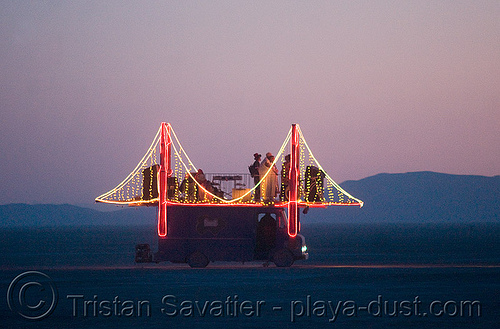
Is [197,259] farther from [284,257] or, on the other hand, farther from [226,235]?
[284,257]

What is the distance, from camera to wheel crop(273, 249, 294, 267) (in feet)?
114

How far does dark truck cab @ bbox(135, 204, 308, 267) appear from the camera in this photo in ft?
113

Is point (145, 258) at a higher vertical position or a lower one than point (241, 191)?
lower

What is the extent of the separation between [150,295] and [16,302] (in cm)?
397

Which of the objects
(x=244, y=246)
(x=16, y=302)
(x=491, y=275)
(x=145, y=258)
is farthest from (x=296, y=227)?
(x=16, y=302)

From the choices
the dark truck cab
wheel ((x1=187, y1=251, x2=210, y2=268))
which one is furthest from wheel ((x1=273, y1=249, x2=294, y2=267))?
wheel ((x1=187, y1=251, x2=210, y2=268))

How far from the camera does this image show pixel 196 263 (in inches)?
1373

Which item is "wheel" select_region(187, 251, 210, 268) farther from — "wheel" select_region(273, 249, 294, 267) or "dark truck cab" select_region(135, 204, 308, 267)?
"wheel" select_region(273, 249, 294, 267)

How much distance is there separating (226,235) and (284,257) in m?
2.37

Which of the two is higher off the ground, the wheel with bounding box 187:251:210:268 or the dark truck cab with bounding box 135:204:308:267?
the dark truck cab with bounding box 135:204:308:267

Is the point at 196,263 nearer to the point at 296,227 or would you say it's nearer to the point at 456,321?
the point at 296,227

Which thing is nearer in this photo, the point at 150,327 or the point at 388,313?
the point at 150,327

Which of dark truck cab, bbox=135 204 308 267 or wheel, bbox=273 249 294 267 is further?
wheel, bbox=273 249 294 267

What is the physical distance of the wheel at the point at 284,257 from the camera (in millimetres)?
34781
